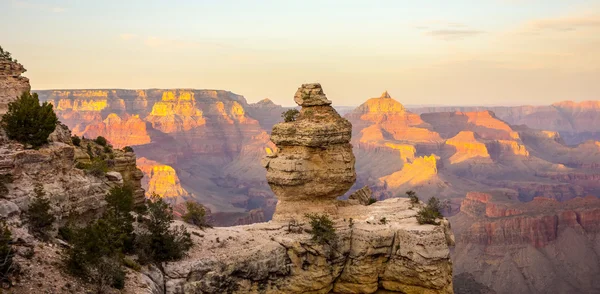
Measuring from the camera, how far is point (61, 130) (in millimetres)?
31812

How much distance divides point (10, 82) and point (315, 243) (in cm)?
2028

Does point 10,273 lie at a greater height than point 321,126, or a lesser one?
lesser

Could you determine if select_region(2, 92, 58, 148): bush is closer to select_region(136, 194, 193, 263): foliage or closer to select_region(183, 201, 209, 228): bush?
select_region(136, 194, 193, 263): foliage

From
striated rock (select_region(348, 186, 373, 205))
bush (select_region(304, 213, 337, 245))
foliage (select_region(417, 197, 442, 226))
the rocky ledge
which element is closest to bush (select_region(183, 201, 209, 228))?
the rocky ledge

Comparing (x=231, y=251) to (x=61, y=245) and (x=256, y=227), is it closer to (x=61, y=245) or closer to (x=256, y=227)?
(x=256, y=227)

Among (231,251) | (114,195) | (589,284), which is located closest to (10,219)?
(114,195)

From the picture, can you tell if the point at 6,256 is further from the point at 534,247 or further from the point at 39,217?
the point at 534,247

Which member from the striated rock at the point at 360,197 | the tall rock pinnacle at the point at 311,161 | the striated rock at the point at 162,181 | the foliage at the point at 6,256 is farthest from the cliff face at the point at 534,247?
the foliage at the point at 6,256

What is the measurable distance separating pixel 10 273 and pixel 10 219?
387 centimetres

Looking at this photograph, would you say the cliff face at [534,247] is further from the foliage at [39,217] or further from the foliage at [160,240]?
the foliage at [39,217]

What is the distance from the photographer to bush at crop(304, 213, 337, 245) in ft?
123

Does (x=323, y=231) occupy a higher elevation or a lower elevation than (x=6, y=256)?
lower

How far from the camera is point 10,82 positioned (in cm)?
2969

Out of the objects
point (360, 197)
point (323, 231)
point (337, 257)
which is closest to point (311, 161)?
point (323, 231)
